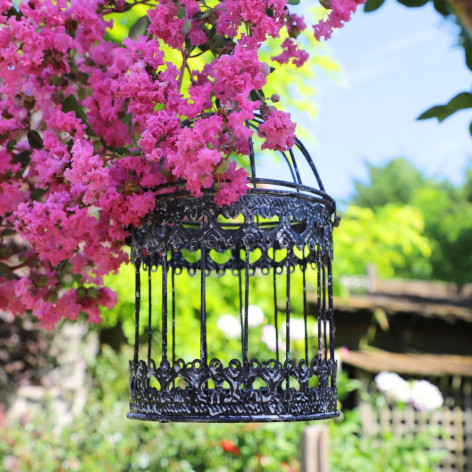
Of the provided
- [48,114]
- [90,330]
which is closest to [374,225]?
[90,330]

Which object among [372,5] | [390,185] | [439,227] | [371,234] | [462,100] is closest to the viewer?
[462,100]

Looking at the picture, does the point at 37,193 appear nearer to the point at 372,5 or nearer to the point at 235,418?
the point at 235,418

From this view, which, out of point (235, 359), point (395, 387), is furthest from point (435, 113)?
point (395, 387)

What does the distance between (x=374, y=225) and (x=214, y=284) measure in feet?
9.04

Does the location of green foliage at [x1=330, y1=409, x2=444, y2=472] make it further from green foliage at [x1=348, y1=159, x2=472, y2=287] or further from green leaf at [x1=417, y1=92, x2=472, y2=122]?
green foliage at [x1=348, y1=159, x2=472, y2=287]

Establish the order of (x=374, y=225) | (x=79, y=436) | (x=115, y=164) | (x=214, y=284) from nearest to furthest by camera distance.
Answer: (x=115, y=164) < (x=79, y=436) < (x=214, y=284) < (x=374, y=225)

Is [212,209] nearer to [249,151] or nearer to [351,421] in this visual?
[249,151]

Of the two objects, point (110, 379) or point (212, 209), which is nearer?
point (212, 209)

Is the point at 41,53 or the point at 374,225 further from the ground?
the point at 374,225

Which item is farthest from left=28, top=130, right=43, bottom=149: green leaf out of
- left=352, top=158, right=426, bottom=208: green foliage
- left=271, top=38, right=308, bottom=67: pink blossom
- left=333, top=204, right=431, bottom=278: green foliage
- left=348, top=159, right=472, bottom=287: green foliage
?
left=352, top=158, right=426, bottom=208: green foliage

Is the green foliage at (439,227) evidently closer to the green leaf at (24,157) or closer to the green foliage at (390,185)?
the green foliage at (390,185)

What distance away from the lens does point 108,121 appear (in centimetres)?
132

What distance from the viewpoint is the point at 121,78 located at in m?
1.22

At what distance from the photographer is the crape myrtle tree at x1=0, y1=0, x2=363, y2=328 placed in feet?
3.63
